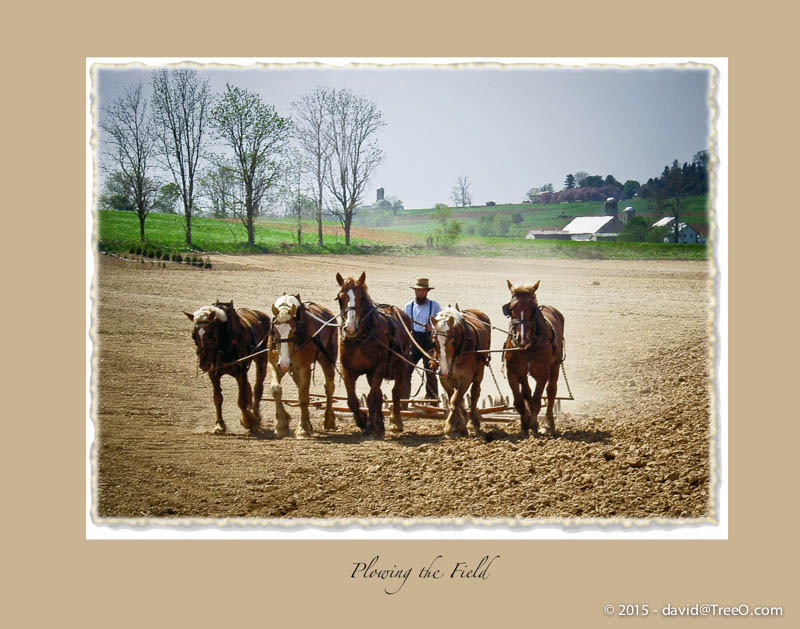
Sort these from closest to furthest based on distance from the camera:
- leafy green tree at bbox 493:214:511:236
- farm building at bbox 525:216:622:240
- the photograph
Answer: the photograph < farm building at bbox 525:216:622:240 < leafy green tree at bbox 493:214:511:236

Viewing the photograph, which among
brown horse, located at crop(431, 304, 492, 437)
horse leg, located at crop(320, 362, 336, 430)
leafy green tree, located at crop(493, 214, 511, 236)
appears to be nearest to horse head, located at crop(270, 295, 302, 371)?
horse leg, located at crop(320, 362, 336, 430)

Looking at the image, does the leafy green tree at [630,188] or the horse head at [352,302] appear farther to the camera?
the leafy green tree at [630,188]

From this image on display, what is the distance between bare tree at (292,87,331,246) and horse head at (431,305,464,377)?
108 inches

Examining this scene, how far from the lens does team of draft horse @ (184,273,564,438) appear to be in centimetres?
873

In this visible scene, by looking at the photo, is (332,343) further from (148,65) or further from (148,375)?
(148,65)

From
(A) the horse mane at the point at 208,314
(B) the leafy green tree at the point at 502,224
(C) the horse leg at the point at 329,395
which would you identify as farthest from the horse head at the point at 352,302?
(B) the leafy green tree at the point at 502,224

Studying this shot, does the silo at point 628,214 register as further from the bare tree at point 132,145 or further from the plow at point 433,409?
the bare tree at point 132,145

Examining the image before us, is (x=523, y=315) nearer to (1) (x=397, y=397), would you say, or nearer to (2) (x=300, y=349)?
(1) (x=397, y=397)

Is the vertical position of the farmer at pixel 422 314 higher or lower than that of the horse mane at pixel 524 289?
lower

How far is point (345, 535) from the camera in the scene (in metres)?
7.78

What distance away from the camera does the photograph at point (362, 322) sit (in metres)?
8.02

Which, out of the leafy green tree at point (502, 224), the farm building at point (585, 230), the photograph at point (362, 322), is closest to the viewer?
the photograph at point (362, 322)

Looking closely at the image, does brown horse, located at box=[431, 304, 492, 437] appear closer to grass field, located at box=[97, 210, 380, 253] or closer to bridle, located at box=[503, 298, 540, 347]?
bridle, located at box=[503, 298, 540, 347]

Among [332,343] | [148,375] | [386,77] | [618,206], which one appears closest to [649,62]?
[618,206]
